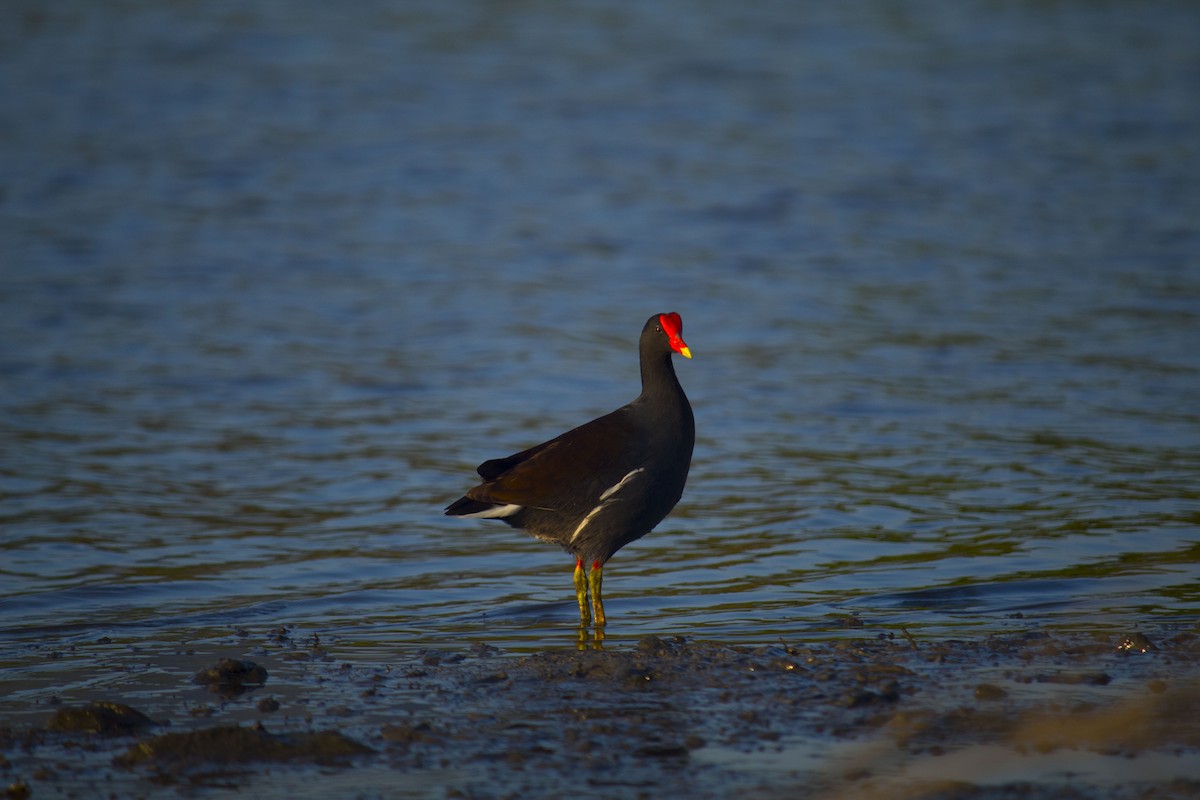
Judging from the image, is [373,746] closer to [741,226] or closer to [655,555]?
[655,555]

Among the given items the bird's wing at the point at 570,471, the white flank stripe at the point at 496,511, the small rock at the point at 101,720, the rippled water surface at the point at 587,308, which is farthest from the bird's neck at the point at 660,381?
the small rock at the point at 101,720

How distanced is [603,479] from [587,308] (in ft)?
25.6

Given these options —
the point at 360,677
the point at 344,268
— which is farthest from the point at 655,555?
the point at 344,268

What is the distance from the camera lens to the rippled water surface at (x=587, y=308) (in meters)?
7.57

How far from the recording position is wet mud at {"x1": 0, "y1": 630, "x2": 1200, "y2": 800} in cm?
451

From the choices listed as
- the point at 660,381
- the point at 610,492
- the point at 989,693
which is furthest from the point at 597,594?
the point at 989,693

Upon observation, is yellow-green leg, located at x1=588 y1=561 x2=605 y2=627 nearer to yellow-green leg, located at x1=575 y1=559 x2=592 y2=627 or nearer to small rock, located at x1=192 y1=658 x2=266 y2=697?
yellow-green leg, located at x1=575 y1=559 x2=592 y2=627

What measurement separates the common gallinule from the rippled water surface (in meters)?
0.41

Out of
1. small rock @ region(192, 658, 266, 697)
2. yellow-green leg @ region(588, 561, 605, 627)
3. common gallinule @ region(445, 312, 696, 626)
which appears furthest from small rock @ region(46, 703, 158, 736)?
yellow-green leg @ region(588, 561, 605, 627)

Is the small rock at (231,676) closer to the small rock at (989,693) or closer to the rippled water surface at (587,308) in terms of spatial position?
the rippled water surface at (587,308)

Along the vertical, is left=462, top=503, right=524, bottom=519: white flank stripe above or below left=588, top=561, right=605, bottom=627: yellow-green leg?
above

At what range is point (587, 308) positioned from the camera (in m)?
14.3

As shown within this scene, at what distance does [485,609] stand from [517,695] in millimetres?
1714

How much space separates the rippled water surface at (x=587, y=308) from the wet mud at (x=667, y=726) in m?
0.64
